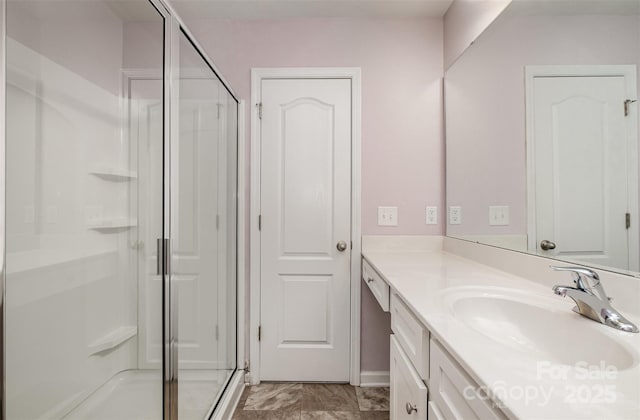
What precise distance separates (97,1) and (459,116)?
1761mm

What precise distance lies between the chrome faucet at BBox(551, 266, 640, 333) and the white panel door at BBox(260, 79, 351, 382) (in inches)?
49.9

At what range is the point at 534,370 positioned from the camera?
55 centimetres

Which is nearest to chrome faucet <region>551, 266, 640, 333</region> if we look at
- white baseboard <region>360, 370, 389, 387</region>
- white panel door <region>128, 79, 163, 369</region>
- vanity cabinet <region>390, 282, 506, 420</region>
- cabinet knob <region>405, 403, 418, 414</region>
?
vanity cabinet <region>390, 282, 506, 420</region>

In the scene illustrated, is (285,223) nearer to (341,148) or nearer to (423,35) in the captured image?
(341,148)

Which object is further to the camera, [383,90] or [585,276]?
[383,90]

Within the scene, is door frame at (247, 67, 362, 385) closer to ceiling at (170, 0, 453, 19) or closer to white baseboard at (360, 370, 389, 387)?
white baseboard at (360, 370, 389, 387)

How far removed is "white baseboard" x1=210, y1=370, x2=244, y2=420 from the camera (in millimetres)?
1546

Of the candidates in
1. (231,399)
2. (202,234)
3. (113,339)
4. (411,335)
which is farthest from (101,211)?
(231,399)

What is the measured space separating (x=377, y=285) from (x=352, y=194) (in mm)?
664

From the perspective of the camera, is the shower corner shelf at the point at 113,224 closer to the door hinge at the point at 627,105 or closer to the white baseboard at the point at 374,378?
the door hinge at the point at 627,105

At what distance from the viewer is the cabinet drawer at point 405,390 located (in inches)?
34.3

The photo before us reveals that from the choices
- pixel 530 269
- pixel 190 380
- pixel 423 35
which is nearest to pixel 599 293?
pixel 530 269

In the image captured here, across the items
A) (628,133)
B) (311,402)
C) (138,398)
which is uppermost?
Answer: (628,133)

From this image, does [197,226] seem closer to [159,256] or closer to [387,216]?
[159,256]
